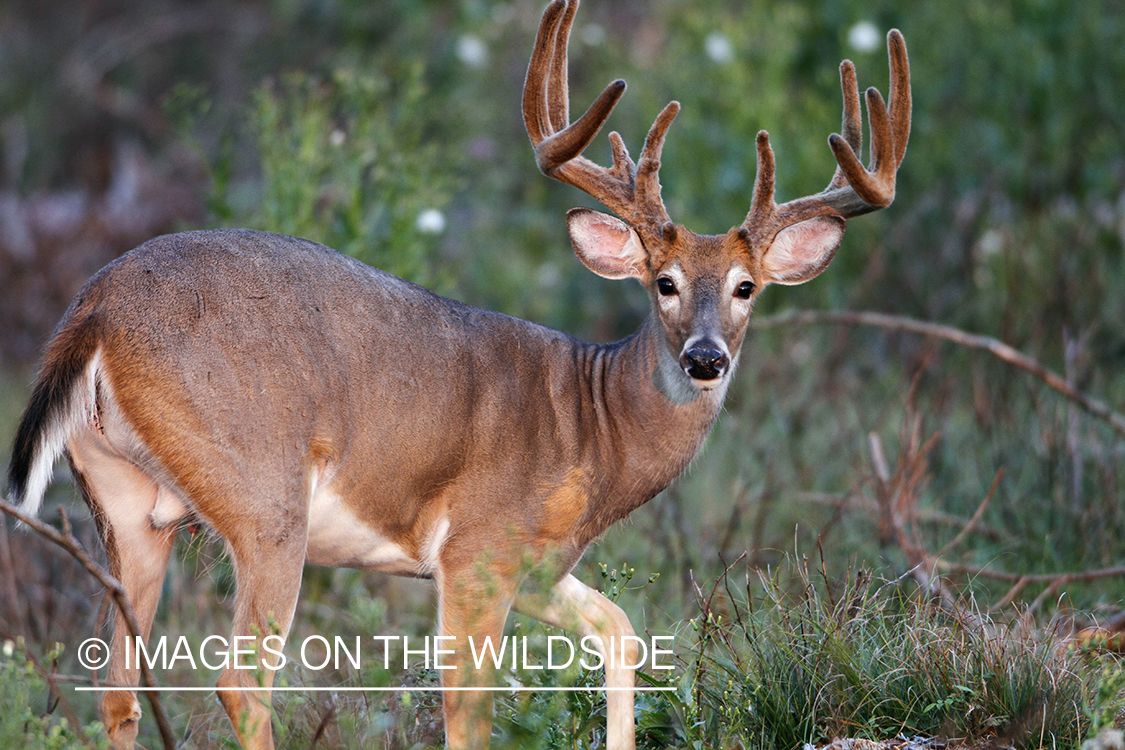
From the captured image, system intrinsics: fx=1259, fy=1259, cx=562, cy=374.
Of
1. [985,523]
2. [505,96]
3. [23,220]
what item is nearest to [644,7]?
[505,96]

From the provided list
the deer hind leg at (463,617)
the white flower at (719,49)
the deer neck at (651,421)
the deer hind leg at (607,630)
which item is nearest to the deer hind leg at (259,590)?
the deer hind leg at (463,617)

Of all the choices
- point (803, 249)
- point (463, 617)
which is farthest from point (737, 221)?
point (463, 617)

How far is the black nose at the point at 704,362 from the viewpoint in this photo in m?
3.98

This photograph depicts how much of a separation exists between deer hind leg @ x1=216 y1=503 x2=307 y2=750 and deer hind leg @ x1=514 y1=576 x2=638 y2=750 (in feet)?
2.41

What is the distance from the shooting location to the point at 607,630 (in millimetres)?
4141

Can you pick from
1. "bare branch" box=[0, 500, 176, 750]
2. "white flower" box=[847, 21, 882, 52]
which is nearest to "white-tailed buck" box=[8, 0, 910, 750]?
"bare branch" box=[0, 500, 176, 750]

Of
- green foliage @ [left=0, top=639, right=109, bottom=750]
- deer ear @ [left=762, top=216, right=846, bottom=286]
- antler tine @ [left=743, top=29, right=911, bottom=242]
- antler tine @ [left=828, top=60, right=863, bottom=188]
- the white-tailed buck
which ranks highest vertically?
antler tine @ [left=828, top=60, right=863, bottom=188]

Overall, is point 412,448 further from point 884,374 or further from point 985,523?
point 884,374

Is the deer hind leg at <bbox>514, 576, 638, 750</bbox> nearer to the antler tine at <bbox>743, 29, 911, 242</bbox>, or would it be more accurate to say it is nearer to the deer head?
the deer head

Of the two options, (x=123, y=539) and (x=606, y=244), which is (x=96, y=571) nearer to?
(x=123, y=539)

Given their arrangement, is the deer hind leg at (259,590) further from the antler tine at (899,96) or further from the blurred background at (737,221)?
the antler tine at (899,96)

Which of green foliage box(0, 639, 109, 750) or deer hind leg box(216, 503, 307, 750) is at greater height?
deer hind leg box(216, 503, 307, 750)

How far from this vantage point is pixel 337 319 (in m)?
3.95

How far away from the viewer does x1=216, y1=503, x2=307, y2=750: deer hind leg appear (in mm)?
3568
